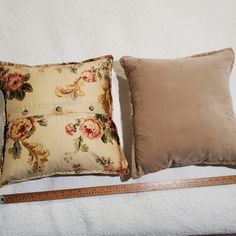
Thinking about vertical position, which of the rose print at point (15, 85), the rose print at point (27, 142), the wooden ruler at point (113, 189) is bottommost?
the wooden ruler at point (113, 189)

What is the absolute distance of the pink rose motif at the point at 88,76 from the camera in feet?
4.01

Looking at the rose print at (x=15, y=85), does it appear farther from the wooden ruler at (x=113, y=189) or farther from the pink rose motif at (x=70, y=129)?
the wooden ruler at (x=113, y=189)

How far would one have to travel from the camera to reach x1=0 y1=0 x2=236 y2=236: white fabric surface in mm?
1193

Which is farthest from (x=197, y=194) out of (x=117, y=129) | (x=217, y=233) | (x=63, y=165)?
(x=63, y=165)

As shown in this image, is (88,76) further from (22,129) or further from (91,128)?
(22,129)

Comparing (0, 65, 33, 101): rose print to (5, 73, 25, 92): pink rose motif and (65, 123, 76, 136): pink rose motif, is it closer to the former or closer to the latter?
(5, 73, 25, 92): pink rose motif

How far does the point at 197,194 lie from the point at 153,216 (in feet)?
0.60

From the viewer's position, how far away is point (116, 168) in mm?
1168

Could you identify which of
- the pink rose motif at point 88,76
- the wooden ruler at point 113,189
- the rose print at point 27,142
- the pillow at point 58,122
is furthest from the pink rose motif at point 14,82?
the wooden ruler at point 113,189

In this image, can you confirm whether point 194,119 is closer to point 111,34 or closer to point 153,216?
point 153,216

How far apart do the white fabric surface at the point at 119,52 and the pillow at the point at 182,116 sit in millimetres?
95

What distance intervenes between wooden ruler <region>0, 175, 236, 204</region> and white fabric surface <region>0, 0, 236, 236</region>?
18 millimetres

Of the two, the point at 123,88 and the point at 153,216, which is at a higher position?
the point at 123,88

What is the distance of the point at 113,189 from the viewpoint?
4.01 ft
